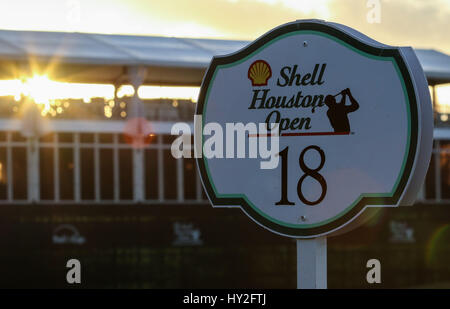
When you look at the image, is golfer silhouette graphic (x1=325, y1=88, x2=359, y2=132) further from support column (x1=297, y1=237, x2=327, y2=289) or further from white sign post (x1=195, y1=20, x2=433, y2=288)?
support column (x1=297, y1=237, x2=327, y2=289)

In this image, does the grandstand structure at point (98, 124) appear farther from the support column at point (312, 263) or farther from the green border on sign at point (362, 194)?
the support column at point (312, 263)

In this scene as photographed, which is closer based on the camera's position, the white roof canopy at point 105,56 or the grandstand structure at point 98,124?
the white roof canopy at point 105,56

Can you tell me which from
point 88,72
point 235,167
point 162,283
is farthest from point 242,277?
point 235,167

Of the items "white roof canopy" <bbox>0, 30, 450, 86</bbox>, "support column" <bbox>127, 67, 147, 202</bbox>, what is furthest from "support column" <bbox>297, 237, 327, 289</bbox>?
"support column" <bbox>127, 67, 147, 202</bbox>

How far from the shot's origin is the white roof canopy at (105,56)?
36562 millimetres

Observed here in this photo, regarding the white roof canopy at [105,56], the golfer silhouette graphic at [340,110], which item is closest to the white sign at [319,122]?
the golfer silhouette graphic at [340,110]

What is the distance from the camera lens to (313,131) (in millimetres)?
5871

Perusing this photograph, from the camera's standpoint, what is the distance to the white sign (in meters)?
5.54

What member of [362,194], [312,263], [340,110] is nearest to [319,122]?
[340,110]

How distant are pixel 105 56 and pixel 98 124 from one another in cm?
298

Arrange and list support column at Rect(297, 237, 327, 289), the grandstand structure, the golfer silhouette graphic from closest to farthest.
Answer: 1. the golfer silhouette graphic
2. support column at Rect(297, 237, 327, 289)
3. the grandstand structure

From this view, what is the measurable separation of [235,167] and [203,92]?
1.82ft

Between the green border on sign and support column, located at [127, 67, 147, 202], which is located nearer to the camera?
the green border on sign

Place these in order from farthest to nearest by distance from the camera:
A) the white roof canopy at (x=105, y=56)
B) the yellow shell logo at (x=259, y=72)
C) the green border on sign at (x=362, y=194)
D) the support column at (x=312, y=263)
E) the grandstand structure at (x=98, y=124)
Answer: the grandstand structure at (x=98, y=124), the white roof canopy at (x=105, y=56), the yellow shell logo at (x=259, y=72), the support column at (x=312, y=263), the green border on sign at (x=362, y=194)
